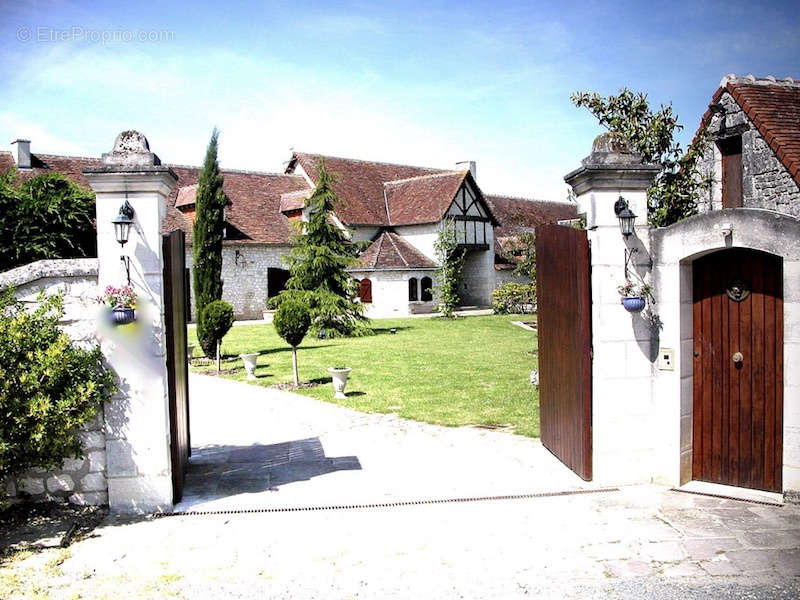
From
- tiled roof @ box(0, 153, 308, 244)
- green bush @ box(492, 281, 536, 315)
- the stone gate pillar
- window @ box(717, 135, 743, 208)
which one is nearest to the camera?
the stone gate pillar

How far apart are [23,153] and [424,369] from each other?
836 inches

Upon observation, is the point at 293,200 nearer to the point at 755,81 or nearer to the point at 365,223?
the point at 365,223

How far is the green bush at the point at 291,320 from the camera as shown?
13.0 meters

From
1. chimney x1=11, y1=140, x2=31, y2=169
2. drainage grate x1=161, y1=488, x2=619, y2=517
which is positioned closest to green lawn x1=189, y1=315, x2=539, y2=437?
drainage grate x1=161, y1=488, x2=619, y2=517

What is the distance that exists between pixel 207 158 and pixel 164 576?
69.9 feet

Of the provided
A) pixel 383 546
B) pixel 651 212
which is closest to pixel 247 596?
pixel 383 546

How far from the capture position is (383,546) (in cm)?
499

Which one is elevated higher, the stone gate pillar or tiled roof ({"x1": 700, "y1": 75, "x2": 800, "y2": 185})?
tiled roof ({"x1": 700, "y1": 75, "x2": 800, "y2": 185})

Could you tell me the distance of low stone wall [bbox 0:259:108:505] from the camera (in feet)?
18.7

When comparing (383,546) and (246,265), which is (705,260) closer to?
(383,546)

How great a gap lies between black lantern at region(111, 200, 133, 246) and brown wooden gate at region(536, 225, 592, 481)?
410 centimetres

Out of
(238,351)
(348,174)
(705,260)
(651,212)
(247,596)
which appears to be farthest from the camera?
(348,174)

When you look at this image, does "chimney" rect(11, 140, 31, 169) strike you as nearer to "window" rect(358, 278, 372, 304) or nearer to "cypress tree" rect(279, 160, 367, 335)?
"cypress tree" rect(279, 160, 367, 335)

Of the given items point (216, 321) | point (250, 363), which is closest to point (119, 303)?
point (250, 363)
